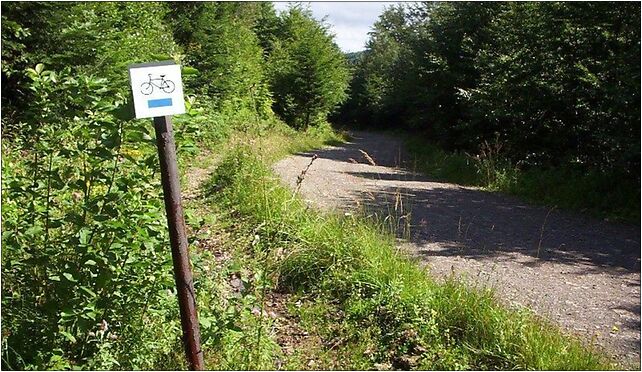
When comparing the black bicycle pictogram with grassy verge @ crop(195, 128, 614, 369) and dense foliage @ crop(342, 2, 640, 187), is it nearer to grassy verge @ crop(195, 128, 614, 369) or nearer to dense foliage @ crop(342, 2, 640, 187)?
grassy verge @ crop(195, 128, 614, 369)

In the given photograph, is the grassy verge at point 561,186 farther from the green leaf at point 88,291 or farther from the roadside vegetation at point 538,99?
the green leaf at point 88,291

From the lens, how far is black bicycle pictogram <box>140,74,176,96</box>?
254 centimetres

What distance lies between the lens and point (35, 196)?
3234mm

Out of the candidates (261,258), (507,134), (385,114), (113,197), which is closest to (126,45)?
(261,258)

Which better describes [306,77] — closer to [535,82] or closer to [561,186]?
[535,82]

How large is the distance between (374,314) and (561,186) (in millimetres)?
6808

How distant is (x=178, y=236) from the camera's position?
2758 millimetres

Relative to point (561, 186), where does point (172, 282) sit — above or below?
above

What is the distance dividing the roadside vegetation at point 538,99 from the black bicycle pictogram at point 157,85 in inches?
288

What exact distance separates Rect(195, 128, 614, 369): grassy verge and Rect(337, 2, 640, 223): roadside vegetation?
5.06 meters

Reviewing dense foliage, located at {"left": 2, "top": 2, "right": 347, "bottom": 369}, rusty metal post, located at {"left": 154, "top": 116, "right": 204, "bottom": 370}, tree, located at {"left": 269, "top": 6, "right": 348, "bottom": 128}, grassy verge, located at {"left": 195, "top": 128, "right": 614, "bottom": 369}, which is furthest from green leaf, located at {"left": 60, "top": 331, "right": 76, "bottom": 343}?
tree, located at {"left": 269, "top": 6, "right": 348, "bottom": 128}

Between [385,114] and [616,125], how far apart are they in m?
33.1

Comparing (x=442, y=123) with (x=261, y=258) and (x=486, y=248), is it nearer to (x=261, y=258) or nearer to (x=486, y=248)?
(x=486, y=248)

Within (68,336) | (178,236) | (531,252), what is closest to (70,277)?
(68,336)
